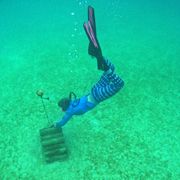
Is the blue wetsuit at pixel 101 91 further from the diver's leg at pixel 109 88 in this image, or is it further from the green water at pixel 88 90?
the green water at pixel 88 90

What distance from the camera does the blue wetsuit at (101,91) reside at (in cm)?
492

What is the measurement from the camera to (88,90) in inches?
297

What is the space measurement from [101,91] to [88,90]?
2.45 m

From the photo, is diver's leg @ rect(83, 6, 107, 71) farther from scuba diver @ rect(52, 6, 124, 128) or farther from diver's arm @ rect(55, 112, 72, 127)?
diver's arm @ rect(55, 112, 72, 127)

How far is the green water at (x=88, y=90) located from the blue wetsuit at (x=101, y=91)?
89 centimetres

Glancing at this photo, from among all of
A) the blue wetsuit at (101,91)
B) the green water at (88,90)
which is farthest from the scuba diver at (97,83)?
the green water at (88,90)

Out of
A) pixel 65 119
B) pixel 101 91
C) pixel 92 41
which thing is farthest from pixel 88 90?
pixel 92 41

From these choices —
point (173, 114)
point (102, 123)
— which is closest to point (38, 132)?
point (102, 123)

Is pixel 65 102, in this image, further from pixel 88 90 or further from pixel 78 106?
pixel 88 90

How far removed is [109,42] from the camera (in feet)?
34.6

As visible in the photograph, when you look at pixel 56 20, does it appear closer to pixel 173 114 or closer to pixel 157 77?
pixel 157 77

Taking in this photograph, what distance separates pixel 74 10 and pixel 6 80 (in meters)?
Answer: 7.72

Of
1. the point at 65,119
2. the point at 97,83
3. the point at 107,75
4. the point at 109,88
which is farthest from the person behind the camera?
the point at 65,119

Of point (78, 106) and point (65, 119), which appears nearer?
point (78, 106)
